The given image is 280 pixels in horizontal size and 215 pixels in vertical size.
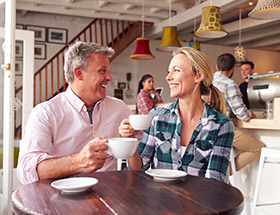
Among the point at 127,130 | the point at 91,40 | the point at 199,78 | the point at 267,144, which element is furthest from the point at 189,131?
the point at 91,40

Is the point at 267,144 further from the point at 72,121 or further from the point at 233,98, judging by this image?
the point at 72,121

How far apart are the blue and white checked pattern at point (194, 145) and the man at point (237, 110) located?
144cm

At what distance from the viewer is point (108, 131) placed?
200cm

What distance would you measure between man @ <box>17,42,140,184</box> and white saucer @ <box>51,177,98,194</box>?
20 cm

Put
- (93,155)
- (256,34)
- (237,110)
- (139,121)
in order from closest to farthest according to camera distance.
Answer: (93,155) < (139,121) < (237,110) < (256,34)

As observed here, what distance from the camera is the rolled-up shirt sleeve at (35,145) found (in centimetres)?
159

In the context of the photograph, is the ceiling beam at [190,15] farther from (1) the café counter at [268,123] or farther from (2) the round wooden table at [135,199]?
(2) the round wooden table at [135,199]

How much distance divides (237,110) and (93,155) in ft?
7.53

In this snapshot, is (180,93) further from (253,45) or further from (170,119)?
(253,45)

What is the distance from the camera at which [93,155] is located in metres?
1.29

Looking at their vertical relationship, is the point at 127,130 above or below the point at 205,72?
below

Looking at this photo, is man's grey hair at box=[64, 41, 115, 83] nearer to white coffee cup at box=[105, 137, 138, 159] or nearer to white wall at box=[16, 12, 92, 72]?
white coffee cup at box=[105, 137, 138, 159]

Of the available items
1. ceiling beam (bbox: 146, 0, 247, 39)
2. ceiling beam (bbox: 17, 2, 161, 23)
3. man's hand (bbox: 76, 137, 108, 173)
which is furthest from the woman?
ceiling beam (bbox: 17, 2, 161, 23)

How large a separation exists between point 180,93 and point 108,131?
51 cm
